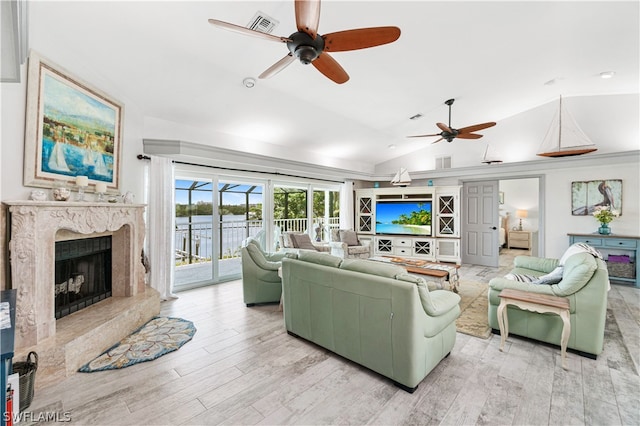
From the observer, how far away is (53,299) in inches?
93.4

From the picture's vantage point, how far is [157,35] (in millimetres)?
2646

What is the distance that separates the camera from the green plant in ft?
16.0

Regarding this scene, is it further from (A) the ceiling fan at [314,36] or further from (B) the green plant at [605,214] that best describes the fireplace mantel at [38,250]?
(B) the green plant at [605,214]

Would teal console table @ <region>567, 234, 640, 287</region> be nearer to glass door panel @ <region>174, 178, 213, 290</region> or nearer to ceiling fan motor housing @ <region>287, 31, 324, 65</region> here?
ceiling fan motor housing @ <region>287, 31, 324, 65</region>

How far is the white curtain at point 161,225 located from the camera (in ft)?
13.0

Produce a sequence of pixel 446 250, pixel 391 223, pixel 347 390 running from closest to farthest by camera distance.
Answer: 1. pixel 347 390
2. pixel 446 250
3. pixel 391 223

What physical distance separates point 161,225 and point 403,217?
561 cm

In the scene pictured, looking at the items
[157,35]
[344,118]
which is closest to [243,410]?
[157,35]

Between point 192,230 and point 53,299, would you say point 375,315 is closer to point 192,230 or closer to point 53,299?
point 53,299

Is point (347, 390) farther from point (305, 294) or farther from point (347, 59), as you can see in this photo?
point (347, 59)

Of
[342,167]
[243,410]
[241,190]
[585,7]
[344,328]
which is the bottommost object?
[243,410]

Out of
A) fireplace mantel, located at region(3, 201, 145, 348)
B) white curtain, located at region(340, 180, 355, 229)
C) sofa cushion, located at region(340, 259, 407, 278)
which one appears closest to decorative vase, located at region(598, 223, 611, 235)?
white curtain, located at region(340, 180, 355, 229)

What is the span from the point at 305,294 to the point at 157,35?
2.93m

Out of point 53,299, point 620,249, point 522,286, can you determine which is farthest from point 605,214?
point 53,299
